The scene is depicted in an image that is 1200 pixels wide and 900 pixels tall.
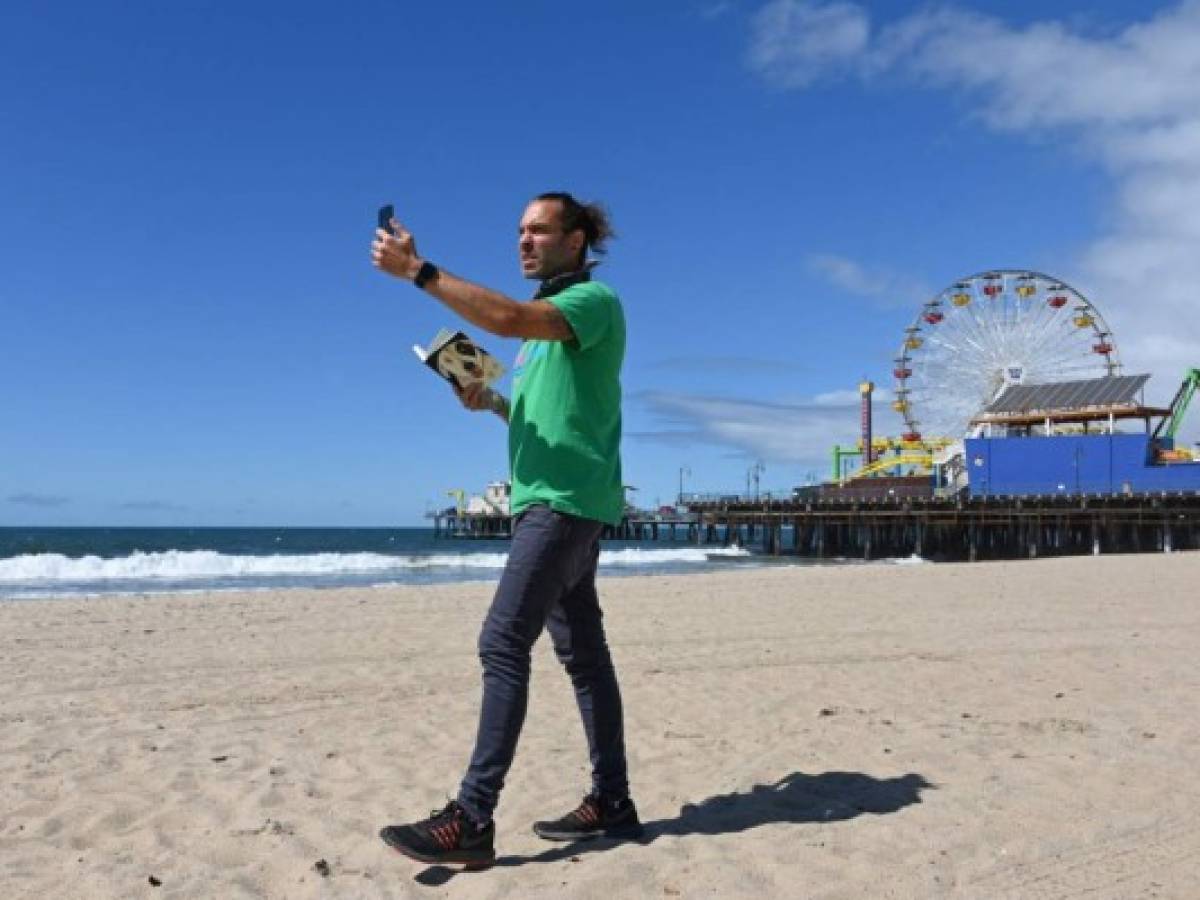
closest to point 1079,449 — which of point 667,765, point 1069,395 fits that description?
point 1069,395

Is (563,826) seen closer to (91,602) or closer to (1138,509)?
(91,602)

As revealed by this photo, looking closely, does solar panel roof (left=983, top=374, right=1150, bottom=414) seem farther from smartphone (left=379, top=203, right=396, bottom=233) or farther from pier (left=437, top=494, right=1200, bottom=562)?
smartphone (left=379, top=203, right=396, bottom=233)

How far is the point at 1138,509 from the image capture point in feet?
128

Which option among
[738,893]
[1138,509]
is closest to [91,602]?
[738,893]

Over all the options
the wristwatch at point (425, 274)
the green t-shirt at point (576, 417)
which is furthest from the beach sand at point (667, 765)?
the wristwatch at point (425, 274)

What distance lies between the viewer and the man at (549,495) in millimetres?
2824

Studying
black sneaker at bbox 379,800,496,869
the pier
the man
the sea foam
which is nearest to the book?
the man

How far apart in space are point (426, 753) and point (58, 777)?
1.46 m

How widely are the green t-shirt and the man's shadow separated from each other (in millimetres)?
1016

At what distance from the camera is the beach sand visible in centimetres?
287

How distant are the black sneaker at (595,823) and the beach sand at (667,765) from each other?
6cm

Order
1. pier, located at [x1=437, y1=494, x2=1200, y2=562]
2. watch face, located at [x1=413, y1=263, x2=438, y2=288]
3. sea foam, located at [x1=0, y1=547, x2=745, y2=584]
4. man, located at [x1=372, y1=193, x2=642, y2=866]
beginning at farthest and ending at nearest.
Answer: pier, located at [x1=437, y1=494, x2=1200, y2=562], sea foam, located at [x1=0, y1=547, x2=745, y2=584], man, located at [x1=372, y1=193, x2=642, y2=866], watch face, located at [x1=413, y1=263, x2=438, y2=288]

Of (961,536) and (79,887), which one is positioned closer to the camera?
(79,887)

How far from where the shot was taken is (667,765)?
4199 millimetres
